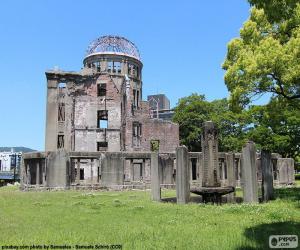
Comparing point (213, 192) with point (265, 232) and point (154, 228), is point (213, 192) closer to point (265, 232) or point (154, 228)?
point (154, 228)

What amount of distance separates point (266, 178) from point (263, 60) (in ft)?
17.3


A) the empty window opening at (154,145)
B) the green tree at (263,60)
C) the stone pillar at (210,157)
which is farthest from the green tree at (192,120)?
the stone pillar at (210,157)

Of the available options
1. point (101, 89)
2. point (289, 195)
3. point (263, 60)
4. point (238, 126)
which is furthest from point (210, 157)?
point (238, 126)

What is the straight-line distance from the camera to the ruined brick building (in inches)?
1709

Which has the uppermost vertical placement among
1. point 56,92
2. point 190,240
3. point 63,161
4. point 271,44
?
point 56,92

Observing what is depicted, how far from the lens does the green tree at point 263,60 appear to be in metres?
17.7

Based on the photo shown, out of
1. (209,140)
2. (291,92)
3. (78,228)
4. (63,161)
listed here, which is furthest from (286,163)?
(78,228)

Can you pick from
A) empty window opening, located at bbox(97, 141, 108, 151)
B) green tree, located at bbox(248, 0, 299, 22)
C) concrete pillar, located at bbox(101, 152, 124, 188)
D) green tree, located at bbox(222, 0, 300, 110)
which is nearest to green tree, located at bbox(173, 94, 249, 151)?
empty window opening, located at bbox(97, 141, 108, 151)

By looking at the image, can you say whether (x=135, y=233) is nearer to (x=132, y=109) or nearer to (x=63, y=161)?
(x=63, y=161)

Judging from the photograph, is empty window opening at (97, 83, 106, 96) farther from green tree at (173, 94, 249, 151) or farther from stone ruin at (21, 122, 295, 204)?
green tree at (173, 94, 249, 151)

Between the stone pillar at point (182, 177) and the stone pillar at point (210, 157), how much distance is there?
2.28 feet

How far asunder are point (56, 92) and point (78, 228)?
3919 centimetres

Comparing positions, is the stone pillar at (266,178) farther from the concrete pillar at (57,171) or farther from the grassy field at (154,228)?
the concrete pillar at (57,171)

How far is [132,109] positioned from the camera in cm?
4544
